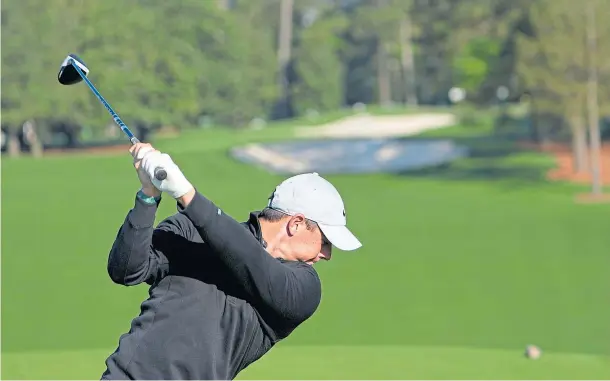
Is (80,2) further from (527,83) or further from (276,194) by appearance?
(276,194)

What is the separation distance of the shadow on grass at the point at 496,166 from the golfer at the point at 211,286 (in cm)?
2944

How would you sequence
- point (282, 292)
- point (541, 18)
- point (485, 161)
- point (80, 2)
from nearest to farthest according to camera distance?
point (282, 292) < point (541, 18) < point (485, 161) < point (80, 2)

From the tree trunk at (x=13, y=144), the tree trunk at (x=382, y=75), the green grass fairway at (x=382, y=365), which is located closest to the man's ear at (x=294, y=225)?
the green grass fairway at (x=382, y=365)

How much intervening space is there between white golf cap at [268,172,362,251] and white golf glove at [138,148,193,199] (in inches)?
16.8

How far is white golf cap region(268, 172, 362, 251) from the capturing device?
10.2ft

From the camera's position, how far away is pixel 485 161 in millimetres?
36875

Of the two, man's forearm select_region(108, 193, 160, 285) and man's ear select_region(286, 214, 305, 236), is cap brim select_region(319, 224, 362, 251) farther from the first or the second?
man's forearm select_region(108, 193, 160, 285)

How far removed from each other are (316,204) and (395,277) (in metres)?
15.5

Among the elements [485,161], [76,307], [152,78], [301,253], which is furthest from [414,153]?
[301,253]

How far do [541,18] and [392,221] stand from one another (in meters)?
5.82

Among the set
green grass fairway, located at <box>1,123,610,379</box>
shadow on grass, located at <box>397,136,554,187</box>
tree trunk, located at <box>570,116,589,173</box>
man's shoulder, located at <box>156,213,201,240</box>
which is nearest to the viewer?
man's shoulder, located at <box>156,213,201,240</box>

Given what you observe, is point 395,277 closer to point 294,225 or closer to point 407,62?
point 294,225

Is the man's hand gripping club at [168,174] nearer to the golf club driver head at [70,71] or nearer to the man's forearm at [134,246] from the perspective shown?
the man's forearm at [134,246]

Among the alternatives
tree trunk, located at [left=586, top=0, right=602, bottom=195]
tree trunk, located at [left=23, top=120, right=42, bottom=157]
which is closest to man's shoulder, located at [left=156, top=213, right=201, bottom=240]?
tree trunk, located at [left=586, top=0, right=602, bottom=195]
